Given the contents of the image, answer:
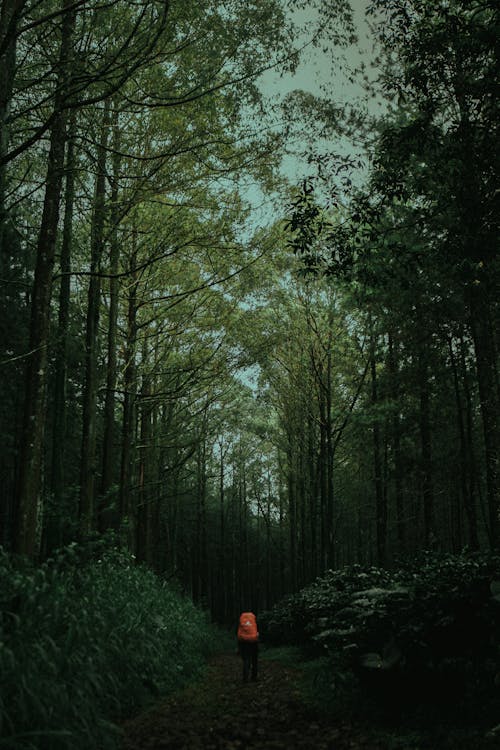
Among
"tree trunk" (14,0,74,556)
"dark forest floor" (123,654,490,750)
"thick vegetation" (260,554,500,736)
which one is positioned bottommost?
"dark forest floor" (123,654,490,750)

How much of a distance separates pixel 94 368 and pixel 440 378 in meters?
11.5

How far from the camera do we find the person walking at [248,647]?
8.93m

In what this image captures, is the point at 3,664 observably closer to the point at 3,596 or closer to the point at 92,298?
the point at 3,596

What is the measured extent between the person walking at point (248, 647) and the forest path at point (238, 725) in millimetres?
1094

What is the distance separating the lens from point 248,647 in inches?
359

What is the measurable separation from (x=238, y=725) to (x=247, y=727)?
7.2 inches

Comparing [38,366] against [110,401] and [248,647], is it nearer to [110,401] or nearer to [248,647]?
[110,401]

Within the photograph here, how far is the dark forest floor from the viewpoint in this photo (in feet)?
14.7

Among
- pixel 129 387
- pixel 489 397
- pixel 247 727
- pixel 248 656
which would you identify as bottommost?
pixel 248 656

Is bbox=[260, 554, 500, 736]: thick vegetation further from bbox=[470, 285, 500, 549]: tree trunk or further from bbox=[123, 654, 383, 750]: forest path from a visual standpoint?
bbox=[470, 285, 500, 549]: tree trunk

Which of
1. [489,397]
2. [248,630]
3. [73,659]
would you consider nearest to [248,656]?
[248,630]

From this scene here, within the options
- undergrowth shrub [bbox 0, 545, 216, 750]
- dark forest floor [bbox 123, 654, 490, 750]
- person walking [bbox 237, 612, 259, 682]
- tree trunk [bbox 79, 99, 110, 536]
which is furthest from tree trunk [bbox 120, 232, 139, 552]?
dark forest floor [bbox 123, 654, 490, 750]

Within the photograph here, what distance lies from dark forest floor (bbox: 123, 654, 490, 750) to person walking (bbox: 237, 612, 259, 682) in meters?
1.27

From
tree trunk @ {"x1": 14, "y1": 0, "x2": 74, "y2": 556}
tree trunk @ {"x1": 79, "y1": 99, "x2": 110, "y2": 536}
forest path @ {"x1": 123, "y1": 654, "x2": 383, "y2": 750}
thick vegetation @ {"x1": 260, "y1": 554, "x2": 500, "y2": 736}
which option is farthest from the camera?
tree trunk @ {"x1": 79, "y1": 99, "x2": 110, "y2": 536}
